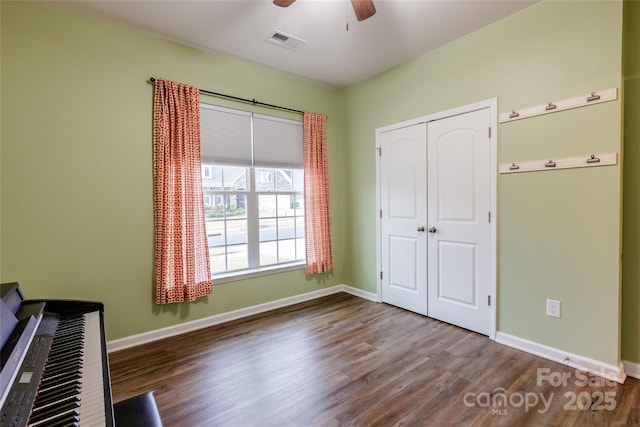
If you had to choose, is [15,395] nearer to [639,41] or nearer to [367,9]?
[367,9]

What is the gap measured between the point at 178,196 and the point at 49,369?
2044 mm

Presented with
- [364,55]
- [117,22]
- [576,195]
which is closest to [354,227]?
[364,55]

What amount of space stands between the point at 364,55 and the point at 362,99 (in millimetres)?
746

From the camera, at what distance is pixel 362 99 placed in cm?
389

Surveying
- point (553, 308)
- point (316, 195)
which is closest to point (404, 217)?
point (316, 195)

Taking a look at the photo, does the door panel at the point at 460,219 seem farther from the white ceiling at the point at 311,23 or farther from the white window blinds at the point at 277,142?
the white window blinds at the point at 277,142

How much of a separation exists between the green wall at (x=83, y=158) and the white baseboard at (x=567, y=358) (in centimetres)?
289

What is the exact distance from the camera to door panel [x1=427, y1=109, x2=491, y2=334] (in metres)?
2.75

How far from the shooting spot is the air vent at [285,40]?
276cm

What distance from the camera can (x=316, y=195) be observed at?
384 cm

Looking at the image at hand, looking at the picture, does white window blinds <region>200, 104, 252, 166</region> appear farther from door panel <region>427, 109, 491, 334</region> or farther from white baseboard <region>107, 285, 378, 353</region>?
door panel <region>427, 109, 491, 334</region>

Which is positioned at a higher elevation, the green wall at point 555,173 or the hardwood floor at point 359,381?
the green wall at point 555,173

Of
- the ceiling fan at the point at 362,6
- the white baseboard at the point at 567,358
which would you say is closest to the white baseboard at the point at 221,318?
the white baseboard at the point at 567,358

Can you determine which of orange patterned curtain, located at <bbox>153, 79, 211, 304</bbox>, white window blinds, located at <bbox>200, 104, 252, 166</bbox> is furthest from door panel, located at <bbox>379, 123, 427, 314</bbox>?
orange patterned curtain, located at <bbox>153, 79, 211, 304</bbox>
